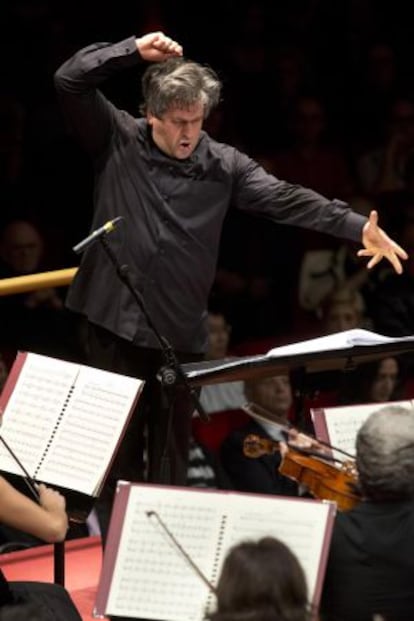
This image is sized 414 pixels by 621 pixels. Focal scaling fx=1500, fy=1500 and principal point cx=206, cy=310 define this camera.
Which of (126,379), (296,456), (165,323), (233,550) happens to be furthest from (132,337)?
(233,550)

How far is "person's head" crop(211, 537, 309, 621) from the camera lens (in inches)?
123

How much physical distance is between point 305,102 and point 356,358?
10.7ft

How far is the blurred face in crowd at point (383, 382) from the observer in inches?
262

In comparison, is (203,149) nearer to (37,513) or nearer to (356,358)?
(356,358)

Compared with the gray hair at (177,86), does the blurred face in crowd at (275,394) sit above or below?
below

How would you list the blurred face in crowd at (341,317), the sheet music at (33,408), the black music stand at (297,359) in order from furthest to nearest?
the blurred face in crowd at (341,317) → the black music stand at (297,359) → the sheet music at (33,408)

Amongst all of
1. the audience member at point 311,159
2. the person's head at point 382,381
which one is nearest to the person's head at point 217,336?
the person's head at point 382,381

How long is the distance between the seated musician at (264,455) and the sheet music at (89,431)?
4.84ft

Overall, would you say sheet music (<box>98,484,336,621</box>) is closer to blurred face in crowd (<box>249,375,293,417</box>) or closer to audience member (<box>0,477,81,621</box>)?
audience member (<box>0,477,81,621</box>)

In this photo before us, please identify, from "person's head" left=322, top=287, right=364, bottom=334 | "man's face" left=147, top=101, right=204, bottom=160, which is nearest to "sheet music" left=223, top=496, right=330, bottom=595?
"man's face" left=147, top=101, right=204, bottom=160

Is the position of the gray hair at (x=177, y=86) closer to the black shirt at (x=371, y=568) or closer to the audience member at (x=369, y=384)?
the black shirt at (x=371, y=568)

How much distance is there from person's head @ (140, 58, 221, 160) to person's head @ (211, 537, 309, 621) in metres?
1.82

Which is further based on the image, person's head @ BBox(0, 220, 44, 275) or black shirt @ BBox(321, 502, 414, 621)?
person's head @ BBox(0, 220, 44, 275)

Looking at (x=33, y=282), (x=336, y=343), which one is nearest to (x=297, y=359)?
(x=336, y=343)
